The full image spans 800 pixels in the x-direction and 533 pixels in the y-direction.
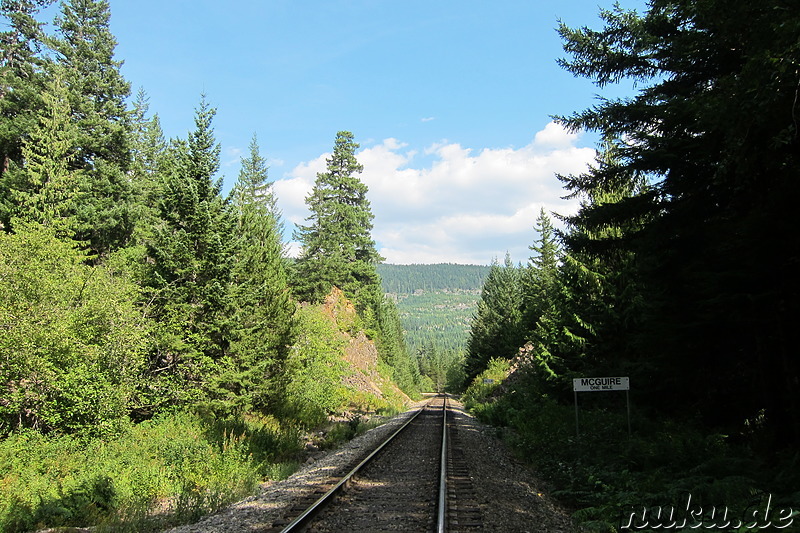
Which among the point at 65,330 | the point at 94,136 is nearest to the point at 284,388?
the point at 65,330

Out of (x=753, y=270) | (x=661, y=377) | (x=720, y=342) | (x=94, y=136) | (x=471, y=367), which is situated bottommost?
(x=471, y=367)

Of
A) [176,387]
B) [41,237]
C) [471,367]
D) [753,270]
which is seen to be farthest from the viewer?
[471,367]

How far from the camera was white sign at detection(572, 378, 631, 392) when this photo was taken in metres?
11.2

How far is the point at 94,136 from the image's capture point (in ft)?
86.6

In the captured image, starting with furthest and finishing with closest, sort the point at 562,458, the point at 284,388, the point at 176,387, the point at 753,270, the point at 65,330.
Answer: the point at 284,388 < the point at 176,387 < the point at 65,330 < the point at 562,458 < the point at 753,270

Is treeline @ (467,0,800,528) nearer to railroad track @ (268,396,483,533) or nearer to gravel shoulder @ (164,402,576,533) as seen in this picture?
gravel shoulder @ (164,402,576,533)

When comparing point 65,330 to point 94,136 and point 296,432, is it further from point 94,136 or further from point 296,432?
point 94,136

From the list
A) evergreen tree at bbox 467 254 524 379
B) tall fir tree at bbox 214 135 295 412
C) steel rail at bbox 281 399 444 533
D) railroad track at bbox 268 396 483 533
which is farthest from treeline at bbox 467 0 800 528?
evergreen tree at bbox 467 254 524 379

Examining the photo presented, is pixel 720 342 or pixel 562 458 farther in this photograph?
pixel 562 458

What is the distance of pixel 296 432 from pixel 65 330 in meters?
8.61

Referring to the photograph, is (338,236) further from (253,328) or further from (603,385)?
(603,385)

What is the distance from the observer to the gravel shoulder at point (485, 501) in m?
6.63

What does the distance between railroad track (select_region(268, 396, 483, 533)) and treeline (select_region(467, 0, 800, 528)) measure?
2.07m

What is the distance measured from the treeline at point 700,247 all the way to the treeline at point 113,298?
346 inches
